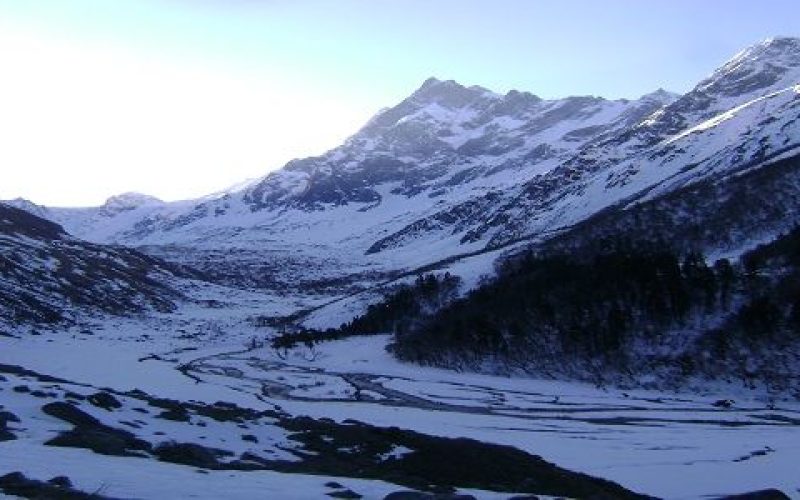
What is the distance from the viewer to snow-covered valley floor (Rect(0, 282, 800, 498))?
92.9 ft

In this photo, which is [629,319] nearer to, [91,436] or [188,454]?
[188,454]

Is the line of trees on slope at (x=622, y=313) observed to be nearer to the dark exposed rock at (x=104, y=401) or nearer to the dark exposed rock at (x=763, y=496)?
the dark exposed rock at (x=763, y=496)

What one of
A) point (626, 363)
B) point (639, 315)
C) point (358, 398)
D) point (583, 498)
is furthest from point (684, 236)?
point (583, 498)

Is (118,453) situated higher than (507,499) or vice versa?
(118,453)

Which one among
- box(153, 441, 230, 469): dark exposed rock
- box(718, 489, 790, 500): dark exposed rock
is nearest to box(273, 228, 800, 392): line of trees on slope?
box(718, 489, 790, 500): dark exposed rock

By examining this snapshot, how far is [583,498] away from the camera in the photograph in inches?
1288

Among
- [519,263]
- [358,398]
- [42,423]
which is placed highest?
[519,263]

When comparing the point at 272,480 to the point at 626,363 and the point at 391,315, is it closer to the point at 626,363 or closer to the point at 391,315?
the point at 626,363

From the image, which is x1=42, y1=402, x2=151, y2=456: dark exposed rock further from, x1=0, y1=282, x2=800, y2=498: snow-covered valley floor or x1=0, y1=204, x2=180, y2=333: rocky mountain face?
x1=0, y1=204, x2=180, y2=333: rocky mountain face

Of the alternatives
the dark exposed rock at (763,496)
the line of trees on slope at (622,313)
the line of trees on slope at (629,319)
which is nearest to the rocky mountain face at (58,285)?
the line of trees on slope at (629,319)

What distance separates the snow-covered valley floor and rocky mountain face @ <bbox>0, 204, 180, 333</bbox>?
351 inches

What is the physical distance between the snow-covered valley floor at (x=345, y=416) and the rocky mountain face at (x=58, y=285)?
891 centimetres

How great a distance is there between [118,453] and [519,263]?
104712 millimetres

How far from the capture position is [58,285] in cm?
14888
